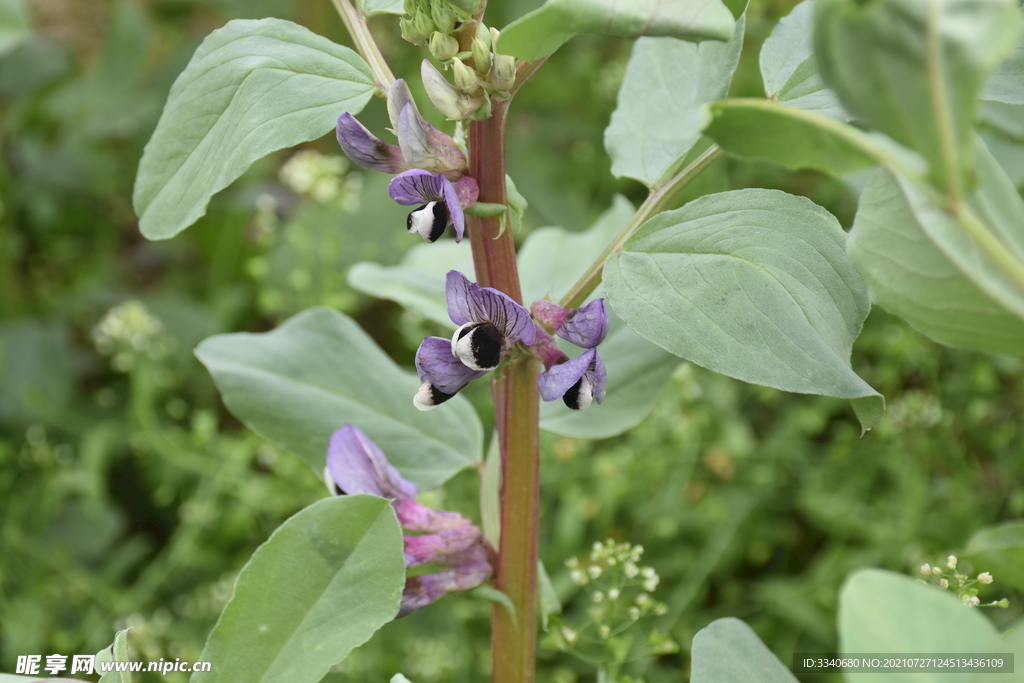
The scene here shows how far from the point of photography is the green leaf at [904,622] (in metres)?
0.33

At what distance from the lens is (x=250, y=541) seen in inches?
49.4

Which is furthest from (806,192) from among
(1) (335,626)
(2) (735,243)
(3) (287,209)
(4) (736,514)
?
(1) (335,626)

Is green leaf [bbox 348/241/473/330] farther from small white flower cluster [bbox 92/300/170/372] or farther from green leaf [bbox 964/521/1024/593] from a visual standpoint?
small white flower cluster [bbox 92/300/170/372]

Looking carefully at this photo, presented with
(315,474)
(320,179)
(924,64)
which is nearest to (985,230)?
(924,64)

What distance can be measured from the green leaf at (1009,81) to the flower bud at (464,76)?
0.28 m

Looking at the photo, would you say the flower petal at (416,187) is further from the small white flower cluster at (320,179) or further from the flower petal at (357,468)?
the small white flower cluster at (320,179)

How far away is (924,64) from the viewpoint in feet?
0.81

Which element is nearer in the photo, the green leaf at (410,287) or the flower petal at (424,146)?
the flower petal at (424,146)

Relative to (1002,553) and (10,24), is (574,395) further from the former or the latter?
(10,24)

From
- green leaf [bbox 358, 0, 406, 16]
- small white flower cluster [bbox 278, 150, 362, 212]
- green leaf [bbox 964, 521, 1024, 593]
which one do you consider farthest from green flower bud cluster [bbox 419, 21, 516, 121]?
small white flower cluster [bbox 278, 150, 362, 212]

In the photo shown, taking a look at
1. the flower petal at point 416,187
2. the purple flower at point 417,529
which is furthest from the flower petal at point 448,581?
the flower petal at point 416,187

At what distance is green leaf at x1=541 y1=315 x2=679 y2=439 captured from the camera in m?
0.62

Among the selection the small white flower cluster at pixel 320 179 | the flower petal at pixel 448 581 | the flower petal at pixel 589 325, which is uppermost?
the flower petal at pixel 589 325

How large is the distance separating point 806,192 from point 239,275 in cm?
109
